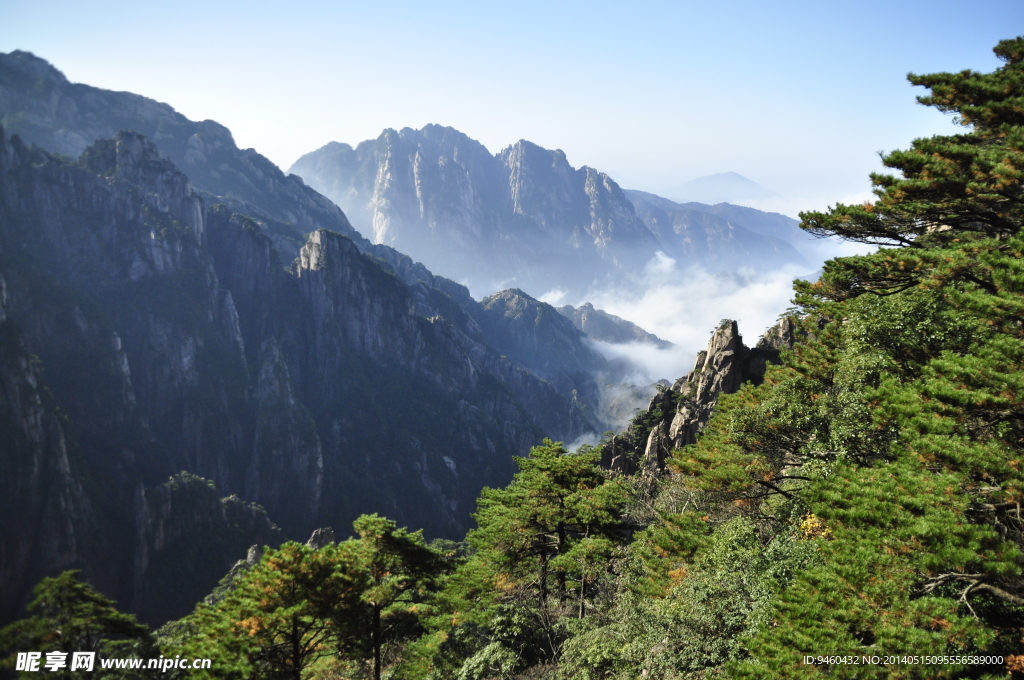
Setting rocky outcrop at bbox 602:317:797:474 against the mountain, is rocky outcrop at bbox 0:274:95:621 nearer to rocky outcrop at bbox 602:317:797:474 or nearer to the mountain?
the mountain

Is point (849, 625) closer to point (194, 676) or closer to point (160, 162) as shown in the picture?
point (194, 676)

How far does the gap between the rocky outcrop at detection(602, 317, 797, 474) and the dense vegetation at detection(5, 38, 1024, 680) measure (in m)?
38.5

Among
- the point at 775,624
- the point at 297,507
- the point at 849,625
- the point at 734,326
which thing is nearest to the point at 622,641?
the point at 775,624

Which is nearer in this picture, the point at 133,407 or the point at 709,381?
the point at 709,381

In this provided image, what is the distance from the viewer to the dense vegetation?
1328 cm

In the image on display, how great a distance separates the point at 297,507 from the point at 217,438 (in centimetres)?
3421

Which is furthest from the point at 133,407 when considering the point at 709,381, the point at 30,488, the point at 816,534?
the point at 816,534

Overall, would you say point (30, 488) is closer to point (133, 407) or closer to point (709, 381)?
point (133, 407)

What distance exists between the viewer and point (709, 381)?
7481 cm

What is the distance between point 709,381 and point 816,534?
182 ft

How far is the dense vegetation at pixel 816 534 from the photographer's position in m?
13.3

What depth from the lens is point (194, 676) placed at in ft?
71.4

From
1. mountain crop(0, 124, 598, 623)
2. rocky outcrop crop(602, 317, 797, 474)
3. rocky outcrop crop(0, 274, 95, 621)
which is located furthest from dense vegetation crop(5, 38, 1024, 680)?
mountain crop(0, 124, 598, 623)

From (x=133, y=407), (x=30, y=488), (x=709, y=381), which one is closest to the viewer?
(x=709, y=381)
